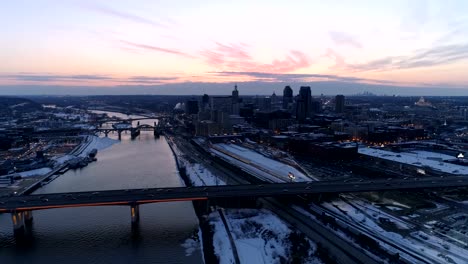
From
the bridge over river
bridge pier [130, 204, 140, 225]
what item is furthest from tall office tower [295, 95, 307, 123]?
bridge pier [130, 204, 140, 225]

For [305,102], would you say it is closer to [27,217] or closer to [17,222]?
[27,217]

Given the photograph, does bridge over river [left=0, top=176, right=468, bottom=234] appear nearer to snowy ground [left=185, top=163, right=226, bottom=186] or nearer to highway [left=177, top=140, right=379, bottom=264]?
highway [left=177, top=140, right=379, bottom=264]

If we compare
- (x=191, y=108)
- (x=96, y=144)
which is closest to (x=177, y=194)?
(x=96, y=144)

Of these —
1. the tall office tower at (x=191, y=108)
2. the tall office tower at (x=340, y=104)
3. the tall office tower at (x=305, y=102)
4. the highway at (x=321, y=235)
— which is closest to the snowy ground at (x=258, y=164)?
the highway at (x=321, y=235)

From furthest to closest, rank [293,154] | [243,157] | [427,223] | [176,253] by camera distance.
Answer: [293,154] < [243,157] < [427,223] < [176,253]

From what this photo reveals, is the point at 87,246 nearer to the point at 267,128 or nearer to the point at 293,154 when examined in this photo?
the point at 293,154

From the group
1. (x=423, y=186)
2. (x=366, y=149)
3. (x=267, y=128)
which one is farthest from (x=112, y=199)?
(x=267, y=128)
